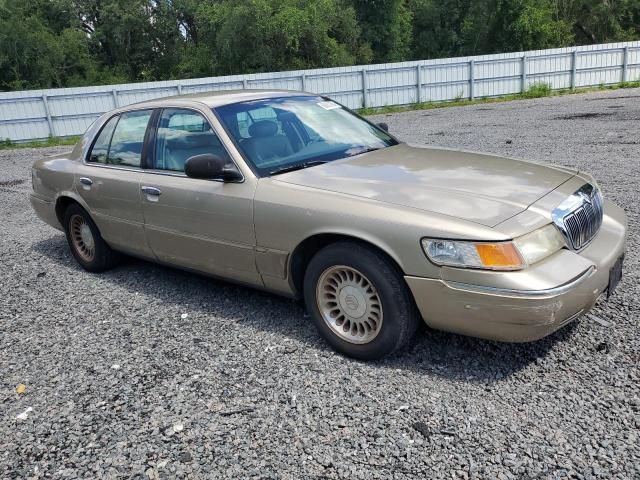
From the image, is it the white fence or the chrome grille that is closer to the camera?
the chrome grille

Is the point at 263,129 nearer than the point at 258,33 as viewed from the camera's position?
Yes

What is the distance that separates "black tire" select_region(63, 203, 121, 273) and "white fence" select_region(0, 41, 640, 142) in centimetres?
1598

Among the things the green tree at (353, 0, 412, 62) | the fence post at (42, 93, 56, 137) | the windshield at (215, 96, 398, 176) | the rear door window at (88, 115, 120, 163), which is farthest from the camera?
the green tree at (353, 0, 412, 62)

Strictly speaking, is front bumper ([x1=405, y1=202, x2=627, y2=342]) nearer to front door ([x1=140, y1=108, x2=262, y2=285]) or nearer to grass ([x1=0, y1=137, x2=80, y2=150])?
front door ([x1=140, y1=108, x2=262, y2=285])

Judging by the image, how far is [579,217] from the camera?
326 cm

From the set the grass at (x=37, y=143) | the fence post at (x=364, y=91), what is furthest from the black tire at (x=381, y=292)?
the fence post at (x=364, y=91)

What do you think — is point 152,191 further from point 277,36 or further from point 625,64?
point 277,36

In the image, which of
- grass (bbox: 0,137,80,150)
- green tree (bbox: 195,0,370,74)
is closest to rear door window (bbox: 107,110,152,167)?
grass (bbox: 0,137,80,150)

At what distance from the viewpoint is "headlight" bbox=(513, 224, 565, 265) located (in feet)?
9.39

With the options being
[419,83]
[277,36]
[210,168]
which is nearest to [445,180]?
[210,168]

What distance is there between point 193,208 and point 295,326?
1101 millimetres

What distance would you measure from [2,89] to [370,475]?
114ft

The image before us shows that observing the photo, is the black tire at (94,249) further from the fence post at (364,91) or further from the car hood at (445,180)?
the fence post at (364,91)

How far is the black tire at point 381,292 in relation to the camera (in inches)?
123
